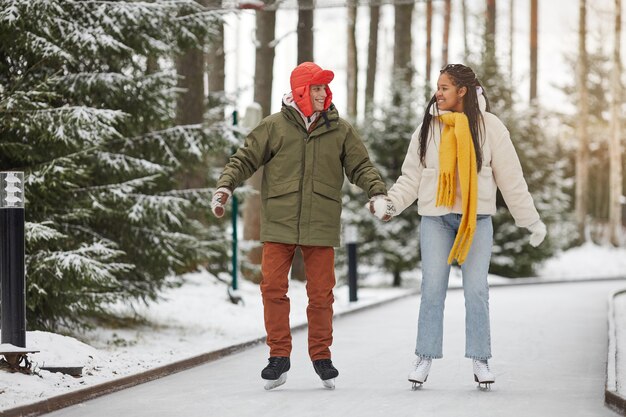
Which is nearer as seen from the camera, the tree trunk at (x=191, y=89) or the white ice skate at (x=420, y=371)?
the white ice skate at (x=420, y=371)

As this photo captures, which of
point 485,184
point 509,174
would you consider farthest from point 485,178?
point 509,174

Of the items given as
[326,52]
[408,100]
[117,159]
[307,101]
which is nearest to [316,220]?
[307,101]

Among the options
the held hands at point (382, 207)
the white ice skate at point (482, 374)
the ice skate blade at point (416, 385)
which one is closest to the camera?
the held hands at point (382, 207)

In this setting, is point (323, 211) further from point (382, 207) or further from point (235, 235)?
point (235, 235)

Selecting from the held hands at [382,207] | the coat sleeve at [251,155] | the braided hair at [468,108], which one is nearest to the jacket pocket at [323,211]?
the held hands at [382,207]

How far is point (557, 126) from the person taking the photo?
5391 centimetres

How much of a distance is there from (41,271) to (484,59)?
2049 centimetres

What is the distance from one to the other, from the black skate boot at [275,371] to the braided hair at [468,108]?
155cm

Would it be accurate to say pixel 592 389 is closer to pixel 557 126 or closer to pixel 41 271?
pixel 41 271

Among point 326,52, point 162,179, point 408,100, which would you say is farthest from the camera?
point 326,52

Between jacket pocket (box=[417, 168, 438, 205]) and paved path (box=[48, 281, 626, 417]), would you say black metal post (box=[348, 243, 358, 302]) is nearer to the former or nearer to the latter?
paved path (box=[48, 281, 626, 417])

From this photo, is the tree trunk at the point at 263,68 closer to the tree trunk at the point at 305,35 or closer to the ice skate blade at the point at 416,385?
the tree trunk at the point at 305,35

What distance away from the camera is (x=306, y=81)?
7.12 m

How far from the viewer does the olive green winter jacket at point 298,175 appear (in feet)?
23.4
